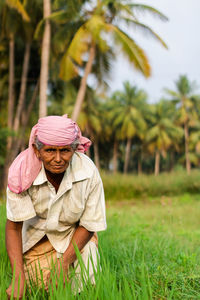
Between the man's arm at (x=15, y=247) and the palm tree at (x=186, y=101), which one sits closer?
the man's arm at (x=15, y=247)

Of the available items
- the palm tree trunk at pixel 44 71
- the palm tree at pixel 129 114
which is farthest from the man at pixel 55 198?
the palm tree at pixel 129 114

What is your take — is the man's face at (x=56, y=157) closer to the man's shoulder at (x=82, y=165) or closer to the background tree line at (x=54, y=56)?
the man's shoulder at (x=82, y=165)

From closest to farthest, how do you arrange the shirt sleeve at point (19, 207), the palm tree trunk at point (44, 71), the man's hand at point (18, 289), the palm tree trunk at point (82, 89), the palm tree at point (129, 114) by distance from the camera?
the man's hand at point (18, 289) < the shirt sleeve at point (19, 207) < the palm tree trunk at point (44, 71) < the palm tree trunk at point (82, 89) < the palm tree at point (129, 114)

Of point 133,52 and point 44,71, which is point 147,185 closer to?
point 133,52

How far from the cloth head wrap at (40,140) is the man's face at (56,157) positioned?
1.5 inches

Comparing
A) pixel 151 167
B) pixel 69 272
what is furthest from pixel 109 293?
pixel 151 167

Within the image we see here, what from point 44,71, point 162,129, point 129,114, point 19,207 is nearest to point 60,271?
point 19,207

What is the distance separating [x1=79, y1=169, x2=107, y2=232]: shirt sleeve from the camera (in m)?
2.19

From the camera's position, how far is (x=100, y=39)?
13.6 metres

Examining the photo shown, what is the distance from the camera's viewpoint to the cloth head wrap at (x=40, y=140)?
1996 mm

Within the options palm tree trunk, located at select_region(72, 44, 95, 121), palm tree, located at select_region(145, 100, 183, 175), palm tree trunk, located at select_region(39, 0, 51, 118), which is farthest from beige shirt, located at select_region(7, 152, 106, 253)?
palm tree, located at select_region(145, 100, 183, 175)

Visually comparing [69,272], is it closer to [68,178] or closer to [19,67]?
[68,178]

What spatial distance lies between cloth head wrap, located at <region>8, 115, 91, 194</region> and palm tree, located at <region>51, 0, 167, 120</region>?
1124 cm

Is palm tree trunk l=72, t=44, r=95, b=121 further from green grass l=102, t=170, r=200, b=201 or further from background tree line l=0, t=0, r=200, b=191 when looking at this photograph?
green grass l=102, t=170, r=200, b=201
